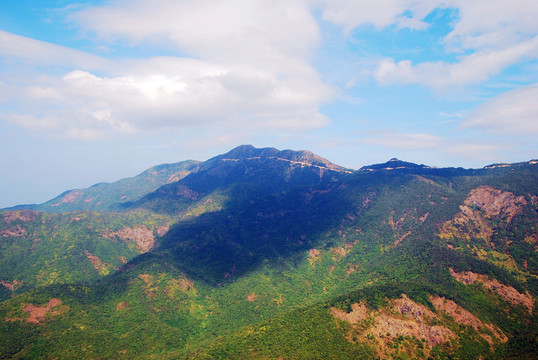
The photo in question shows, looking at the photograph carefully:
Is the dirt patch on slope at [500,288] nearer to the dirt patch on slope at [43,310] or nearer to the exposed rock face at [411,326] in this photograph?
the exposed rock face at [411,326]

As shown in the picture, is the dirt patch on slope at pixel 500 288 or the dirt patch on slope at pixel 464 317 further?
the dirt patch on slope at pixel 500 288

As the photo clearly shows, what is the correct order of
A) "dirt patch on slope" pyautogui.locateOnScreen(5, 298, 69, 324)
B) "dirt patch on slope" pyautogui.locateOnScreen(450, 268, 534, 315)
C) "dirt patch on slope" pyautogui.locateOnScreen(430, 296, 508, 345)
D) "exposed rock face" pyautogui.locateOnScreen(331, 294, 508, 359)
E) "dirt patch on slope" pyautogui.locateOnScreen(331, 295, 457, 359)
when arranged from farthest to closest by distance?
"dirt patch on slope" pyautogui.locateOnScreen(5, 298, 69, 324)
"dirt patch on slope" pyautogui.locateOnScreen(450, 268, 534, 315)
"dirt patch on slope" pyautogui.locateOnScreen(430, 296, 508, 345)
"dirt patch on slope" pyautogui.locateOnScreen(331, 295, 457, 359)
"exposed rock face" pyautogui.locateOnScreen(331, 294, 508, 359)

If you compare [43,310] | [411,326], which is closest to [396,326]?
[411,326]

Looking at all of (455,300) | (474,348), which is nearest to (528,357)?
(474,348)

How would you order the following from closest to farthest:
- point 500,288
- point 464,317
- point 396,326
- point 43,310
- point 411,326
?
1. point 411,326
2. point 396,326
3. point 464,317
4. point 500,288
5. point 43,310

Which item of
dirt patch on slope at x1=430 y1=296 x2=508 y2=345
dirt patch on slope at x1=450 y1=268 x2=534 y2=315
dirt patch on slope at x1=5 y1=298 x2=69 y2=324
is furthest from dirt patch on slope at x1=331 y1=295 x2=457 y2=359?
dirt patch on slope at x1=5 y1=298 x2=69 y2=324

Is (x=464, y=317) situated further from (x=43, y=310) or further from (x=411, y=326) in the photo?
(x=43, y=310)

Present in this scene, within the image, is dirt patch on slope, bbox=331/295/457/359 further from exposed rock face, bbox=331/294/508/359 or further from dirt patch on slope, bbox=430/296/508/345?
dirt patch on slope, bbox=430/296/508/345

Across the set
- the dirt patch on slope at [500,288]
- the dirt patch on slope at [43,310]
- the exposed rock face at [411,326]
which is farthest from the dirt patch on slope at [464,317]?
the dirt patch on slope at [43,310]
